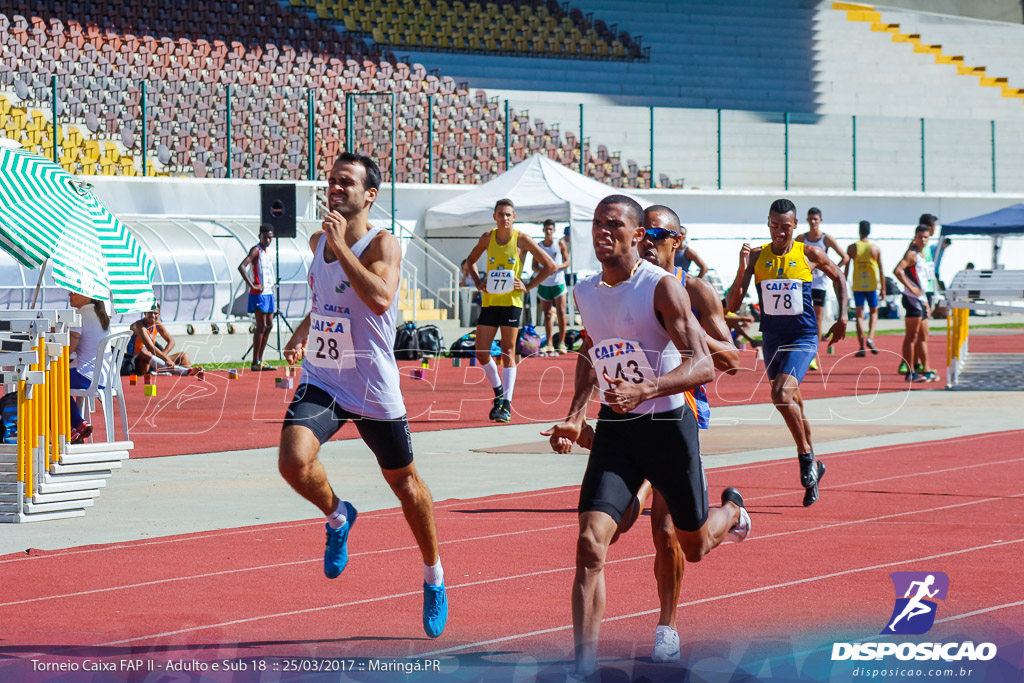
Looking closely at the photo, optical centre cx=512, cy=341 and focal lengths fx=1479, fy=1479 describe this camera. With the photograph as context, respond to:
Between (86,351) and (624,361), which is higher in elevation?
(624,361)

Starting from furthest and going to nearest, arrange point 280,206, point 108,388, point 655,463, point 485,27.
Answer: point 485,27
point 280,206
point 108,388
point 655,463

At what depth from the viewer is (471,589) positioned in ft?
23.0

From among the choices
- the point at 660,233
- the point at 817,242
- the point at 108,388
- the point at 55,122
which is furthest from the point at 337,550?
the point at 55,122

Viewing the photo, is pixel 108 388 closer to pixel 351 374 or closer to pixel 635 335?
pixel 351 374

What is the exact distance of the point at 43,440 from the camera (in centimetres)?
920

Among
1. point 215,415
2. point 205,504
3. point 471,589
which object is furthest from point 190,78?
point 471,589

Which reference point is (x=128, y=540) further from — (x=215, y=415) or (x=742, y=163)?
(x=742, y=163)

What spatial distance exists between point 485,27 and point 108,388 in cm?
3549

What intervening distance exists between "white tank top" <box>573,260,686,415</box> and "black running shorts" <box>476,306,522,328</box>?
9305 mm

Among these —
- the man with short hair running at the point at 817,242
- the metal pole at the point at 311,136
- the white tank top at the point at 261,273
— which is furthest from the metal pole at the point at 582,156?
the white tank top at the point at 261,273

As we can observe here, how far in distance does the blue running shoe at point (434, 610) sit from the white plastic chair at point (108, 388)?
5.65 metres

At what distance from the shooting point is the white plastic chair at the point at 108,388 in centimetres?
1129

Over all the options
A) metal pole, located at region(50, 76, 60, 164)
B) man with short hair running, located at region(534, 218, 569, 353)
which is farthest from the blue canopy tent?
metal pole, located at region(50, 76, 60, 164)

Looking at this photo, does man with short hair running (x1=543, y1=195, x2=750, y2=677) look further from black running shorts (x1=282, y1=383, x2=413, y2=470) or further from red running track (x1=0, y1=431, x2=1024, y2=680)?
black running shorts (x1=282, y1=383, x2=413, y2=470)
